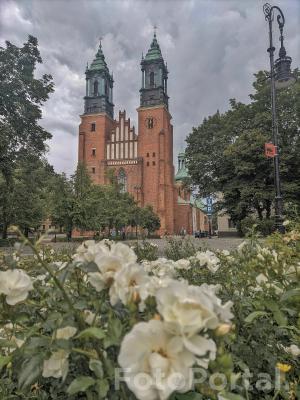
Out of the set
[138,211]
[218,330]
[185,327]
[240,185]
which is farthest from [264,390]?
[138,211]

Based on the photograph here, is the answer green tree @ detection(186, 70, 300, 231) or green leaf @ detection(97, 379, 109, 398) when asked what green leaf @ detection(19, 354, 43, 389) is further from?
green tree @ detection(186, 70, 300, 231)

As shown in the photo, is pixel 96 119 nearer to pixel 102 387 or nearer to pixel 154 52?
pixel 154 52

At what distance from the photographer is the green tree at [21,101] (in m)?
14.1

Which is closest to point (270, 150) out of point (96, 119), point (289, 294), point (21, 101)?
point (289, 294)

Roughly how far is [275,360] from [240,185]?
795 inches

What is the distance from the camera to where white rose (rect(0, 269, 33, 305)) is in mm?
924

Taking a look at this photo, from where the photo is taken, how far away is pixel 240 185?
68.8 feet

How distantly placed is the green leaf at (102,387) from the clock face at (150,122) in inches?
2004

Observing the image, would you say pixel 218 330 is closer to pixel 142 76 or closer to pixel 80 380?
pixel 80 380

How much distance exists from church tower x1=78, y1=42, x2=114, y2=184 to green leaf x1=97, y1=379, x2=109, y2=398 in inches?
1949

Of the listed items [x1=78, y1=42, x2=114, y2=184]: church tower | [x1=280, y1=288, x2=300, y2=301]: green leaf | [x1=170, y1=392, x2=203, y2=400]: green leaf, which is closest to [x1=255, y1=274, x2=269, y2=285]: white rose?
[x1=280, y1=288, x2=300, y2=301]: green leaf

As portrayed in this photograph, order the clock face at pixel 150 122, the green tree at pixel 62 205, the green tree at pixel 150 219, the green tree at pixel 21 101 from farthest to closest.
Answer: the clock face at pixel 150 122 < the green tree at pixel 150 219 < the green tree at pixel 62 205 < the green tree at pixel 21 101

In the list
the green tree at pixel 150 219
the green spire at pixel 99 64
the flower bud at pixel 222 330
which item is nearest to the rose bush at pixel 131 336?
the flower bud at pixel 222 330

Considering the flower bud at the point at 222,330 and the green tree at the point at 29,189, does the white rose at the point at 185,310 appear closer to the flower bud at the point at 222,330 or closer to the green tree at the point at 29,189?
the flower bud at the point at 222,330
